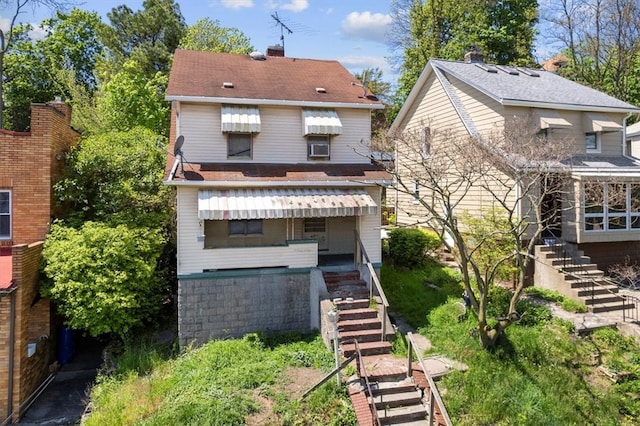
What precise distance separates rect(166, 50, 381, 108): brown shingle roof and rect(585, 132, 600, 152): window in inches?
459

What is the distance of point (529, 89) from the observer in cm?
2058

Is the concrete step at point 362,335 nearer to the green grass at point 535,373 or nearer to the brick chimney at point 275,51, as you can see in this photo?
the green grass at point 535,373

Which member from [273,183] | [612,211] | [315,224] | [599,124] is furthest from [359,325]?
A: [599,124]

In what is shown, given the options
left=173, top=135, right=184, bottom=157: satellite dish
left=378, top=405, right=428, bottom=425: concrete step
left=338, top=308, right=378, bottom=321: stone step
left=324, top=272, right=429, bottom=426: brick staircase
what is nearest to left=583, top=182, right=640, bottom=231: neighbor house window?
left=324, top=272, right=429, bottom=426: brick staircase

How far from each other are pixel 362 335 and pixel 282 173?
662 centimetres

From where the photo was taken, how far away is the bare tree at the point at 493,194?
12.0 metres

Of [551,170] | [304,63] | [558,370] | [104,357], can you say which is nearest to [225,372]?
[104,357]

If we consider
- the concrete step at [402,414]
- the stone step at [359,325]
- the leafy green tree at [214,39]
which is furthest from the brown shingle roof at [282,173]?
the leafy green tree at [214,39]

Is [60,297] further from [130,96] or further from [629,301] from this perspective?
[629,301]

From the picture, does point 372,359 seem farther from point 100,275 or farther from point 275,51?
point 275,51

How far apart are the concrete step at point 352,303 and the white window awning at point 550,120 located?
483 inches

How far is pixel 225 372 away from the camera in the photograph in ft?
38.1

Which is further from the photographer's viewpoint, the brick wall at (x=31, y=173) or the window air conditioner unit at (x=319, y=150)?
the window air conditioner unit at (x=319, y=150)

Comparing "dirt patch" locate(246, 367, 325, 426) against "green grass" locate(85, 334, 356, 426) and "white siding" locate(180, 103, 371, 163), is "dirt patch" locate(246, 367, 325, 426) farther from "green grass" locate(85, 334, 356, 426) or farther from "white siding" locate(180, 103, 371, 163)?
"white siding" locate(180, 103, 371, 163)
